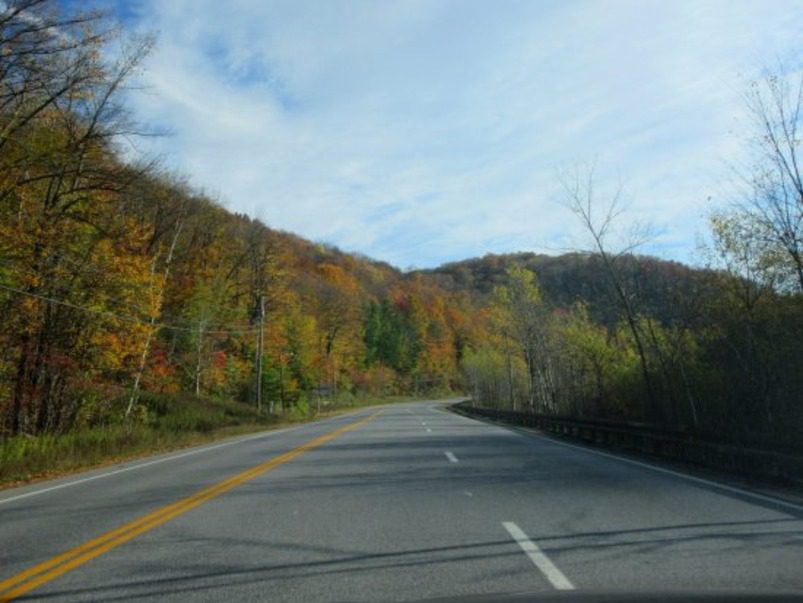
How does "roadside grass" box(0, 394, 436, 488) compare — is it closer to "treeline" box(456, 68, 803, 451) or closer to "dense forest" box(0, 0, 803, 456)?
"dense forest" box(0, 0, 803, 456)

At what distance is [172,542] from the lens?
23.6 feet

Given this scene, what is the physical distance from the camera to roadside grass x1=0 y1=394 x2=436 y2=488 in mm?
16938

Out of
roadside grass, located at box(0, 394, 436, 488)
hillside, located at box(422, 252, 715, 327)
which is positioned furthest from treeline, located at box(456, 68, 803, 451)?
roadside grass, located at box(0, 394, 436, 488)

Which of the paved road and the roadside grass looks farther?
the roadside grass

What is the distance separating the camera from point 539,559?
6.11 m

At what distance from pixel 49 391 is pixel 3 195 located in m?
8.38

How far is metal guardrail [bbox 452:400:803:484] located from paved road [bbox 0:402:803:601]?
1.59 metres

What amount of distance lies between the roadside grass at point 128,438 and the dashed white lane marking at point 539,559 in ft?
38.7

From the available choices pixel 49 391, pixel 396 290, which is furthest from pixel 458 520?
pixel 396 290

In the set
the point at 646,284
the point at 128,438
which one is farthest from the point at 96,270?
the point at 646,284

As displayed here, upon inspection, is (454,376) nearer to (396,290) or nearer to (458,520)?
(396,290)

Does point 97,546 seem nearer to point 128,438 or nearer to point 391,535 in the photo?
point 391,535

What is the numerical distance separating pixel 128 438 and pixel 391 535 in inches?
756

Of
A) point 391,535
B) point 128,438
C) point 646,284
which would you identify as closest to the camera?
point 391,535
